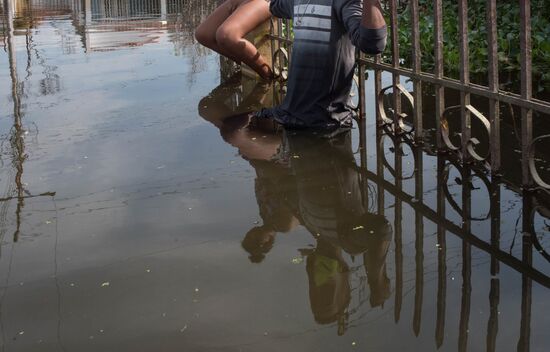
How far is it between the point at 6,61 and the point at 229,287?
9.57 meters

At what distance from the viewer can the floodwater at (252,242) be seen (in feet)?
11.8

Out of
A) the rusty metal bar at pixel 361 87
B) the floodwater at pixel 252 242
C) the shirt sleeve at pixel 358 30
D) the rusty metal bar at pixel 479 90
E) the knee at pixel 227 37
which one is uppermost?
the shirt sleeve at pixel 358 30

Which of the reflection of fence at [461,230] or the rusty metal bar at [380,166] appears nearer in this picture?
the reflection of fence at [461,230]

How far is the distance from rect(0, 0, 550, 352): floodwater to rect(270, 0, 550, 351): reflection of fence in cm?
1

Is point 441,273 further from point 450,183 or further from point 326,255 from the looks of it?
point 450,183

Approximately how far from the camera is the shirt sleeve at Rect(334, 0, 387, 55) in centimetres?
614

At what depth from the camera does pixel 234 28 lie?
28.5 ft

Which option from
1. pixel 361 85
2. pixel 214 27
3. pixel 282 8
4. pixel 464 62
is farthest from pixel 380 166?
pixel 214 27

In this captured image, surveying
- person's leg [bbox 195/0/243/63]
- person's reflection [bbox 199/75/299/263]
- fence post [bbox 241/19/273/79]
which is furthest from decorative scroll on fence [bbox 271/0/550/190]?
fence post [bbox 241/19/273/79]

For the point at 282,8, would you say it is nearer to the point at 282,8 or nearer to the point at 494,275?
the point at 282,8

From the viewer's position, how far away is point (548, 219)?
4648 mm

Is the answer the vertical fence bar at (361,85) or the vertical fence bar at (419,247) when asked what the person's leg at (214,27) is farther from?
the vertical fence bar at (419,247)

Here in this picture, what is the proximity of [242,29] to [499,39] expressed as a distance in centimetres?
311

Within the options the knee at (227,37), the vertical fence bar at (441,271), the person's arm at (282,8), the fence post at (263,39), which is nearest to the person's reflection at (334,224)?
the vertical fence bar at (441,271)
